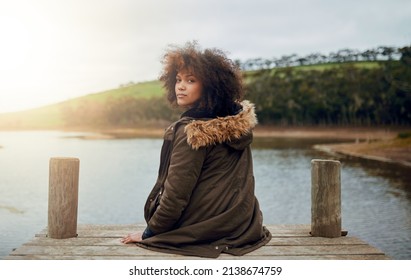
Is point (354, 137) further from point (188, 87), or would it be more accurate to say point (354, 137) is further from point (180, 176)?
point (180, 176)

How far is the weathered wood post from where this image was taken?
3.89 meters

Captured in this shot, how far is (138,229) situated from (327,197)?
1460mm

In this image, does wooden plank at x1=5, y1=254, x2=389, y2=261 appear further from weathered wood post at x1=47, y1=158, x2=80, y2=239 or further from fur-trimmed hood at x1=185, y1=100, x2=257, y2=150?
fur-trimmed hood at x1=185, y1=100, x2=257, y2=150

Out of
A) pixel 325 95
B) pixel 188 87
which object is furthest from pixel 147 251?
pixel 325 95

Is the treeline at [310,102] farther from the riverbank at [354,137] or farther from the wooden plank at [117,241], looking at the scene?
the wooden plank at [117,241]

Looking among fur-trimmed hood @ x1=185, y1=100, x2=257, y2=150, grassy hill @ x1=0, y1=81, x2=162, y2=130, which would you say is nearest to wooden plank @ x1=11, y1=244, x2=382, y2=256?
fur-trimmed hood @ x1=185, y1=100, x2=257, y2=150

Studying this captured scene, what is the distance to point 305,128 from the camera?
1610 inches

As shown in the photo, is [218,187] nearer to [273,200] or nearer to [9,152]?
[273,200]

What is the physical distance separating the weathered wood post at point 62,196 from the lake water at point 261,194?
4005mm

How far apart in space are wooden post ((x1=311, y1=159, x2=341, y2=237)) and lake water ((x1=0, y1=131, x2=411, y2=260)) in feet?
13.5

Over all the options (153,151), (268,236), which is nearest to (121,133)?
(153,151)

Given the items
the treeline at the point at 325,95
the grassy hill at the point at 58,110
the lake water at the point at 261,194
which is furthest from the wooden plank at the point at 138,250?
the treeline at the point at 325,95

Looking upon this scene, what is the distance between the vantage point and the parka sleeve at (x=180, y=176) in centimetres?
323
